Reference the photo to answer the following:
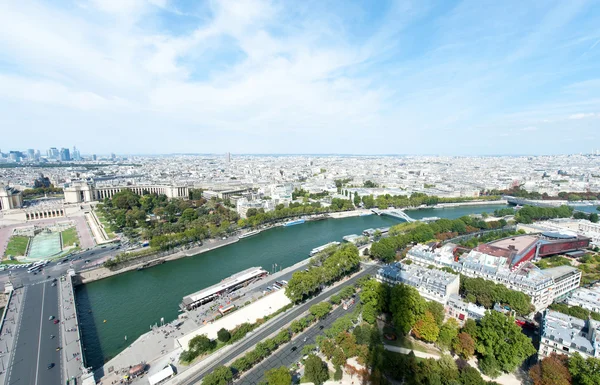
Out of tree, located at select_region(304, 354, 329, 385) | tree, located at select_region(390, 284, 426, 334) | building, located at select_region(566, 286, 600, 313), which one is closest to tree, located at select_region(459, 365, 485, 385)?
tree, located at select_region(390, 284, 426, 334)

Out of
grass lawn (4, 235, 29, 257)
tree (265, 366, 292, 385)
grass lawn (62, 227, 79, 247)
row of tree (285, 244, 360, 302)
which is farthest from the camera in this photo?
grass lawn (62, 227, 79, 247)

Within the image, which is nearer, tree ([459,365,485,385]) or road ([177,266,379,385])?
tree ([459,365,485,385])

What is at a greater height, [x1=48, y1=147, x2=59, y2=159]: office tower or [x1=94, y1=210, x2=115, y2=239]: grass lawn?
[x1=48, y1=147, x2=59, y2=159]: office tower

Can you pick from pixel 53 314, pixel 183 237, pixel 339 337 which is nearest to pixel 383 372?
pixel 339 337

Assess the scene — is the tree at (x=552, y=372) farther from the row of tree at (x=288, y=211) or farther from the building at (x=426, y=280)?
the row of tree at (x=288, y=211)

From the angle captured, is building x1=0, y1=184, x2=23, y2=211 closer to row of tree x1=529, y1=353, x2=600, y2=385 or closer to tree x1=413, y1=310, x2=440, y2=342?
tree x1=413, y1=310, x2=440, y2=342

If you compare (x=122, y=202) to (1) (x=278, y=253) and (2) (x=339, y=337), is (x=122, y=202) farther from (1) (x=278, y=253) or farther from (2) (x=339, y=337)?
(2) (x=339, y=337)
